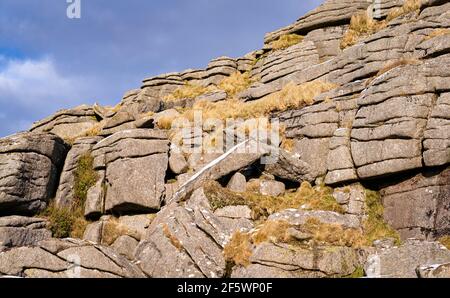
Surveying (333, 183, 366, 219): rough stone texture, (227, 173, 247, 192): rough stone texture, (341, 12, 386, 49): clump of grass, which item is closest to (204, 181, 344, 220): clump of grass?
(333, 183, 366, 219): rough stone texture

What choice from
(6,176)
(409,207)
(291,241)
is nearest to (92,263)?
(291,241)

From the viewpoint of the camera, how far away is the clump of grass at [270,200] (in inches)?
905

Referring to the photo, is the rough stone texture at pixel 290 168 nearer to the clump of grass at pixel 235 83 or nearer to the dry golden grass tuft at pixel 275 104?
the dry golden grass tuft at pixel 275 104

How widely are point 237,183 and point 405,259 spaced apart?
423 inches

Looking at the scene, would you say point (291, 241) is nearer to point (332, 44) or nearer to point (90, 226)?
point (90, 226)

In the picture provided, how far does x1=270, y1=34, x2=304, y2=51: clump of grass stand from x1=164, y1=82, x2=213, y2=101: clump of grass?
8143 millimetres

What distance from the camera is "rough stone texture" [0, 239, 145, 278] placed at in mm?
17250

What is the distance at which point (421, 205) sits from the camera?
21000 millimetres

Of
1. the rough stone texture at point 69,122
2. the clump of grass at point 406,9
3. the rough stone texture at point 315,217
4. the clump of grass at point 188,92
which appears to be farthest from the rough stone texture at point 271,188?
the rough stone texture at point 69,122

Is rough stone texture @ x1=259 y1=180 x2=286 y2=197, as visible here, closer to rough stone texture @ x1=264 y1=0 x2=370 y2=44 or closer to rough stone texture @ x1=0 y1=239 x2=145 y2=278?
rough stone texture @ x1=0 y1=239 x2=145 y2=278

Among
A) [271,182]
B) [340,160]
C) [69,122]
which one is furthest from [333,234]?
[69,122]

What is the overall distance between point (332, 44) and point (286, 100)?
12.4 m

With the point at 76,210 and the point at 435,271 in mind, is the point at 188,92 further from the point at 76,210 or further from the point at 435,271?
the point at 435,271
